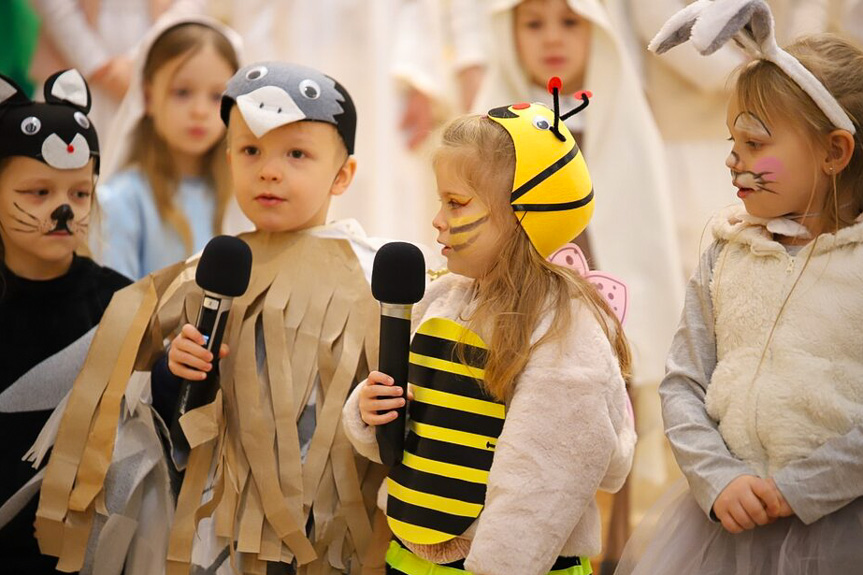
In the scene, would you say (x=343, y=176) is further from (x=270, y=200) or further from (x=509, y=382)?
(x=509, y=382)

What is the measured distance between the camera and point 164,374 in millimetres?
1700

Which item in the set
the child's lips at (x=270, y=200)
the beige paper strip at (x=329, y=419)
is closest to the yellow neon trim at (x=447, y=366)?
the beige paper strip at (x=329, y=419)

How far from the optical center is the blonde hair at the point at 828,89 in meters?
1.35

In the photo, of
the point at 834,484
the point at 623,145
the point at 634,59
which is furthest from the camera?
the point at 634,59

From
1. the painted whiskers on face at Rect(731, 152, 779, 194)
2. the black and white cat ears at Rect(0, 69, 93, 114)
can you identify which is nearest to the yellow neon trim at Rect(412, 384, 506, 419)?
the painted whiskers on face at Rect(731, 152, 779, 194)

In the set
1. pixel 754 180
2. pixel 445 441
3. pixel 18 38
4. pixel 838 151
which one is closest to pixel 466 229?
pixel 445 441

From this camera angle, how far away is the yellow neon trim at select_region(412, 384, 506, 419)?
1.41 metres

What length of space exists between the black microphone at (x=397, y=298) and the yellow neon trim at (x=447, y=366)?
5cm

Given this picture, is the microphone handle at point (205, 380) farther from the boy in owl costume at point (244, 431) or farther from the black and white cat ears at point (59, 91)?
the black and white cat ears at point (59, 91)

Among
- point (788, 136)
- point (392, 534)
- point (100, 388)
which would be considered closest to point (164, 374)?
point (100, 388)

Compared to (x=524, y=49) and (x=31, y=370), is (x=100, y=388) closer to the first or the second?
(x=31, y=370)

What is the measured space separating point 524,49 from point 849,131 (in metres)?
1.45

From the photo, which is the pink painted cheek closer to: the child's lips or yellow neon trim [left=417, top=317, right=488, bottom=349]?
yellow neon trim [left=417, top=317, right=488, bottom=349]

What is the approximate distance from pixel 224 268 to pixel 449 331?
36 centimetres
